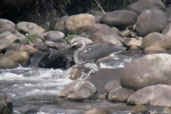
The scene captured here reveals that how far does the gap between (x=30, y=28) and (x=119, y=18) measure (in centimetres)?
323

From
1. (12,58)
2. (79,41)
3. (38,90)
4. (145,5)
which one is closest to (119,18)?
(145,5)

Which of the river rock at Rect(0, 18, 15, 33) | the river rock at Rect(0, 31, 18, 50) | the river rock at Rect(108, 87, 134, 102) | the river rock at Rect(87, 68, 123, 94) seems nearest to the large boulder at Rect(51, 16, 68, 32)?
the river rock at Rect(0, 18, 15, 33)

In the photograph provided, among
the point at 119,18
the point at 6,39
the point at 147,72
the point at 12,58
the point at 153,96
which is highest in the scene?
the point at 119,18

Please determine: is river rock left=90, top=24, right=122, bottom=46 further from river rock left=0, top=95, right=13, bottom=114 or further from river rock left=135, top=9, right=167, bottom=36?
river rock left=0, top=95, right=13, bottom=114

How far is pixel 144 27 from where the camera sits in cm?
1722

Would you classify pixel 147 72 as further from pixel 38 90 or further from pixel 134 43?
pixel 134 43

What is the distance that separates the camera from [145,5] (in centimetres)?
1914

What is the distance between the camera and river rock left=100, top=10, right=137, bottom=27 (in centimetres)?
1769

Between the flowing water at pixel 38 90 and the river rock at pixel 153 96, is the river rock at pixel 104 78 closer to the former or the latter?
the flowing water at pixel 38 90

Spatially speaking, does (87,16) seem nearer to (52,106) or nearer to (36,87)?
(36,87)

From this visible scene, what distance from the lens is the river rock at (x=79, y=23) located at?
17250 millimetres

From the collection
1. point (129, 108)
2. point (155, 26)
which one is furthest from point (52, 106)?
point (155, 26)

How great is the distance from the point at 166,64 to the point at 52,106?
2318mm

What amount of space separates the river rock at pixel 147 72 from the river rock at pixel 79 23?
25.7 feet
